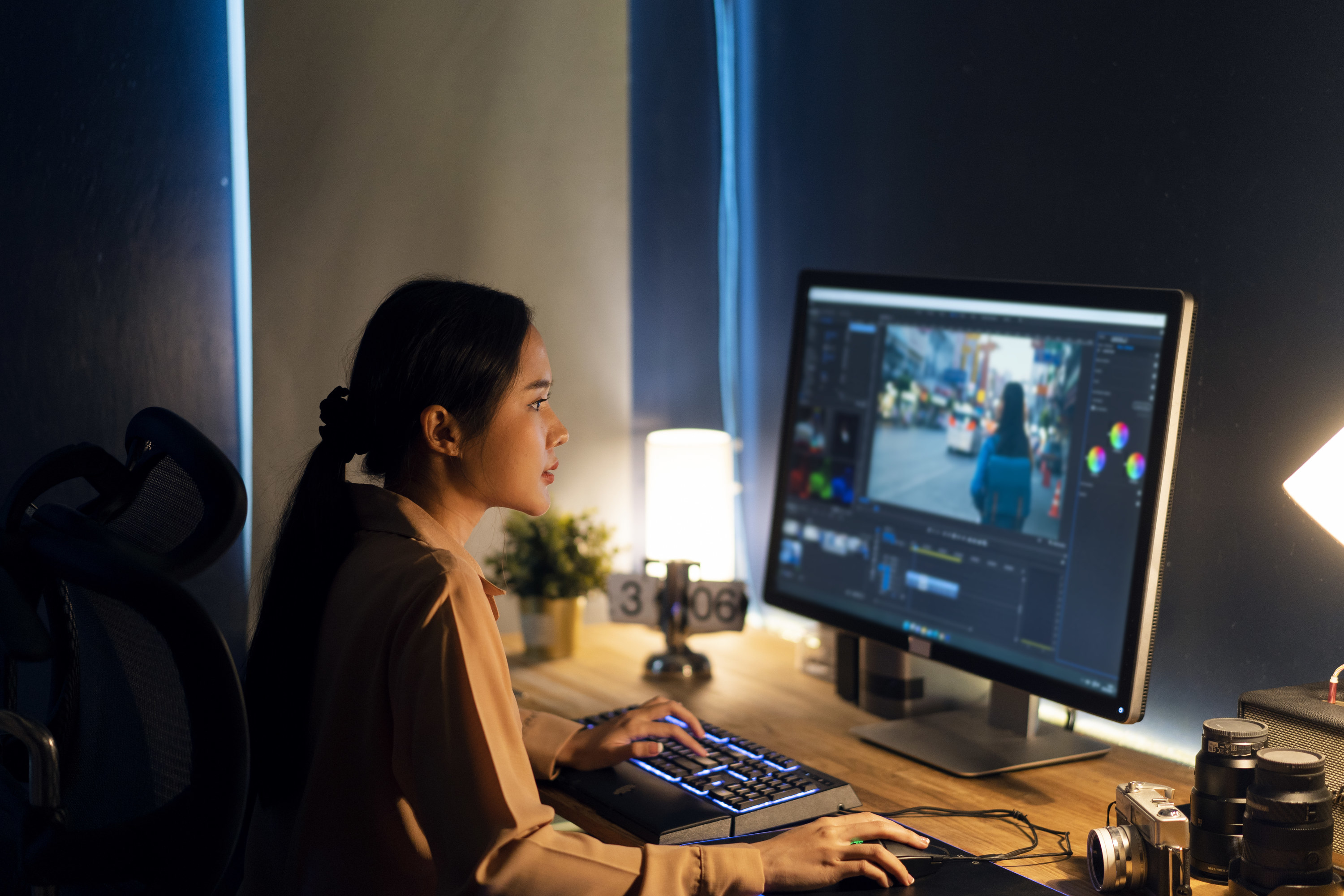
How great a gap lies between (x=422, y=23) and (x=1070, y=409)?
3.91 ft

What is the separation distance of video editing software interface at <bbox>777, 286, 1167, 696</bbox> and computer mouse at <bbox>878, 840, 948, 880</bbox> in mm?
280

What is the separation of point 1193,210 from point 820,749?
0.79 metres

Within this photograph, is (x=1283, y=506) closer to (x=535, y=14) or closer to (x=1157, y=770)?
(x=1157, y=770)

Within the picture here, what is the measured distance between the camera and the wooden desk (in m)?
1.21

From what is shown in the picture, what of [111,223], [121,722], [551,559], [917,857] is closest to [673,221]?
[551,559]

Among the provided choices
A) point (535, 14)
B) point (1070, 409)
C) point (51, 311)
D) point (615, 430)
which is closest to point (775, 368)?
point (615, 430)

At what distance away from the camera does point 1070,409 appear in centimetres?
130

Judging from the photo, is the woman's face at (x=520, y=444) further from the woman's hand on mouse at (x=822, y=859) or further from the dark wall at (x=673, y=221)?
the dark wall at (x=673, y=221)

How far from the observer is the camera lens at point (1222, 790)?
1067 mm

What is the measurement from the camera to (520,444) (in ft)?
4.05

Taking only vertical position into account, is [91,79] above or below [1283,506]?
above

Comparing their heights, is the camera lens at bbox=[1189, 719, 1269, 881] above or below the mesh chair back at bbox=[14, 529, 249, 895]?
below

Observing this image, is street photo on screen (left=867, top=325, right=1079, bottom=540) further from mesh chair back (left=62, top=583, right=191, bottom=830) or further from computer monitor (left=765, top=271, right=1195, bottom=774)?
mesh chair back (left=62, top=583, right=191, bottom=830)

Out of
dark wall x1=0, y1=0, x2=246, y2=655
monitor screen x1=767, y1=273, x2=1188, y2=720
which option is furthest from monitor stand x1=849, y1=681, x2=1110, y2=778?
dark wall x1=0, y1=0, x2=246, y2=655
